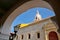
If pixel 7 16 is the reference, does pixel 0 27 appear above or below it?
below

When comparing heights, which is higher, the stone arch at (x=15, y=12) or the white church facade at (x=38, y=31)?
the white church facade at (x=38, y=31)

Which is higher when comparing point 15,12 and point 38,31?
point 38,31

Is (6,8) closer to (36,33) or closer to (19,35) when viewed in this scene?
(36,33)

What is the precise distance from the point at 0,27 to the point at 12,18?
0.30 metres

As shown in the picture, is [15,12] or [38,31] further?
[38,31]

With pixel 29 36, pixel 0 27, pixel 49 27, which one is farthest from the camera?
pixel 29 36

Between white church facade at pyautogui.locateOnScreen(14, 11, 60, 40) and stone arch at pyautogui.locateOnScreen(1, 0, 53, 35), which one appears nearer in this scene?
stone arch at pyautogui.locateOnScreen(1, 0, 53, 35)

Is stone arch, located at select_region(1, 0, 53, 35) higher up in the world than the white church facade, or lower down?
A: lower down

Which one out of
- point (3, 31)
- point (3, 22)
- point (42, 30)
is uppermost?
point (42, 30)

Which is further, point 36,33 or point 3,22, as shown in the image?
point 36,33

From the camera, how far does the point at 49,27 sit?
10812 millimetres

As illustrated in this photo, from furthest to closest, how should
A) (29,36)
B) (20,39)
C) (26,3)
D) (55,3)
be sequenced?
(20,39), (29,36), (26,3), (55,3)

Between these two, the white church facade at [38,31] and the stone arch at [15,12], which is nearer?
the stone arch at [15,12]

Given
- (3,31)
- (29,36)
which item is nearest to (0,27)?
(3,31)
